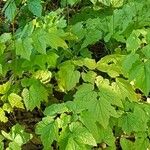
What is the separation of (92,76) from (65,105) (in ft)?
0.82

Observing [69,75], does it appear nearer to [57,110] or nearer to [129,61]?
[57,110]

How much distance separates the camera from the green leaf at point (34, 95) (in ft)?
7.98

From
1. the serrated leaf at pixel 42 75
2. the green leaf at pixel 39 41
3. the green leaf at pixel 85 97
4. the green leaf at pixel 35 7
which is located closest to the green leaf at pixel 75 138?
the green leaf at pixel 85 97

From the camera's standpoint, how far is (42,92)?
2486 mm

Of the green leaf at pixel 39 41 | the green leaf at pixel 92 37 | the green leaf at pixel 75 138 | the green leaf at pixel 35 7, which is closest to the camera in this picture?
the green leaf at pixel 75 138

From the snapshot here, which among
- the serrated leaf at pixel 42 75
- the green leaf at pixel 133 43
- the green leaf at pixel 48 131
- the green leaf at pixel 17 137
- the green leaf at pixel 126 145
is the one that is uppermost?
the green leaf at pixel 133 43

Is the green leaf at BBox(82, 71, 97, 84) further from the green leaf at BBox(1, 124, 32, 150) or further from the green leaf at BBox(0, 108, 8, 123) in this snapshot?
the green leaf at BBox(0, 108, 8, 123)

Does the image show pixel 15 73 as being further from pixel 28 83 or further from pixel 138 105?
pixel 138 105

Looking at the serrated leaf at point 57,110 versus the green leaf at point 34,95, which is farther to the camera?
the green leaf at point 34,95

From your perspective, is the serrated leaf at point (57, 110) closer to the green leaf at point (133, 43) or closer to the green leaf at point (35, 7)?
the green leaf at point (133, 43)

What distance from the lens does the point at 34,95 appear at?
2.45 metres

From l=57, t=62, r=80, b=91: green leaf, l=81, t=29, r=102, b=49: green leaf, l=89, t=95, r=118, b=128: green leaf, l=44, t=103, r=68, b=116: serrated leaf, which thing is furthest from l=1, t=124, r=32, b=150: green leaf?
l=81, t=29, r=102, b=49: green leaf

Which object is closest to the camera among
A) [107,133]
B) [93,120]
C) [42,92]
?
[93,120]

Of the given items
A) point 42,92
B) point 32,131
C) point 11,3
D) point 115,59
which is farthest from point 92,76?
point 32,131
